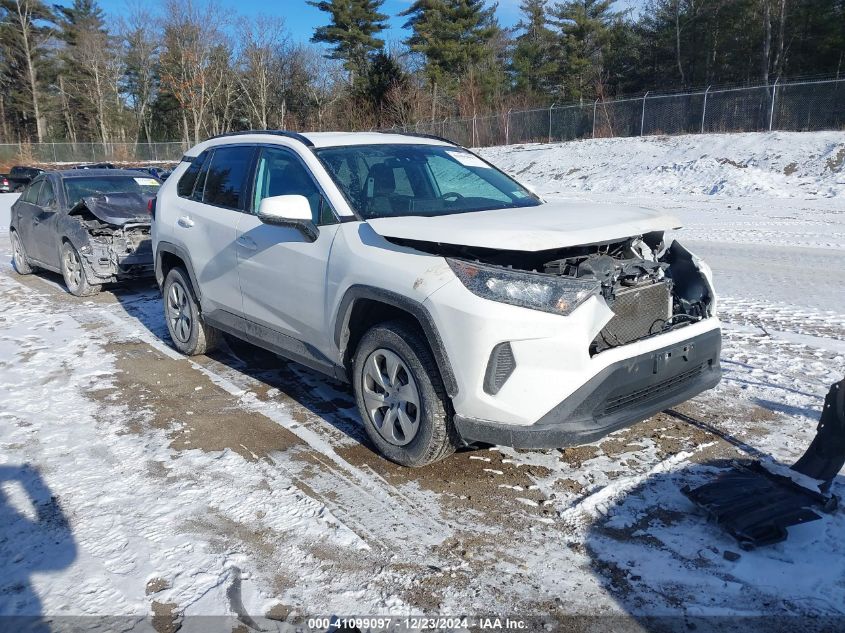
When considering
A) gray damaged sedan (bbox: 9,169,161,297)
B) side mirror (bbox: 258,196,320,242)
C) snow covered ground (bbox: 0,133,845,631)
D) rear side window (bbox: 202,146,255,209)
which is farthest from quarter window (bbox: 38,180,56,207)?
side mirror (bbox: 258,196,320,242)

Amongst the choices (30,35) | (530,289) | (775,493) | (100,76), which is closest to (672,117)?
(775,493)

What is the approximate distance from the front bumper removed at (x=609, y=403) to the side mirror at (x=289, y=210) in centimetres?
158

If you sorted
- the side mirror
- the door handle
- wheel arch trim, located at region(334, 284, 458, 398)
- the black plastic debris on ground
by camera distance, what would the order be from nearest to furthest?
the black plastic debris on ground
wheel arch trim, located at region(334, 284, 458, 398)
the side mirror
the door handle

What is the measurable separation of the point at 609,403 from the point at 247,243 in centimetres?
284

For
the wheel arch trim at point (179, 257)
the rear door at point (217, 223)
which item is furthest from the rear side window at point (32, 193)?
the rear door at point (217, 223)

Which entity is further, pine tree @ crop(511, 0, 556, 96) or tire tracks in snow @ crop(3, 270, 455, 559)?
pine tree @ crop(511, 0, 556, 96)

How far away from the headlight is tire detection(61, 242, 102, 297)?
7239mm

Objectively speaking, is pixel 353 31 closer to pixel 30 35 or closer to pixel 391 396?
pixel 30 35

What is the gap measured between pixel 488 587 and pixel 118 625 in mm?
1512

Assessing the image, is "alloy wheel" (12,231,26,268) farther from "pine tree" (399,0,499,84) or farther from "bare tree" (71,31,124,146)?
"bare tree" (71,31,124,146)

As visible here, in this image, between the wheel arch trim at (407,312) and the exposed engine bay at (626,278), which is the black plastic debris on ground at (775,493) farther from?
the wheel arch trim at (407,312)

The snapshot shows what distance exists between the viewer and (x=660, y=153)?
2438 cm

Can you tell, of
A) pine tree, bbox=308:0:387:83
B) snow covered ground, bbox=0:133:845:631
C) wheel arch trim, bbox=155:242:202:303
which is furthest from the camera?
pine tree, bbox=308:0:387:83

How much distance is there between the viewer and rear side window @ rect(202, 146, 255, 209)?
16.7 ft
